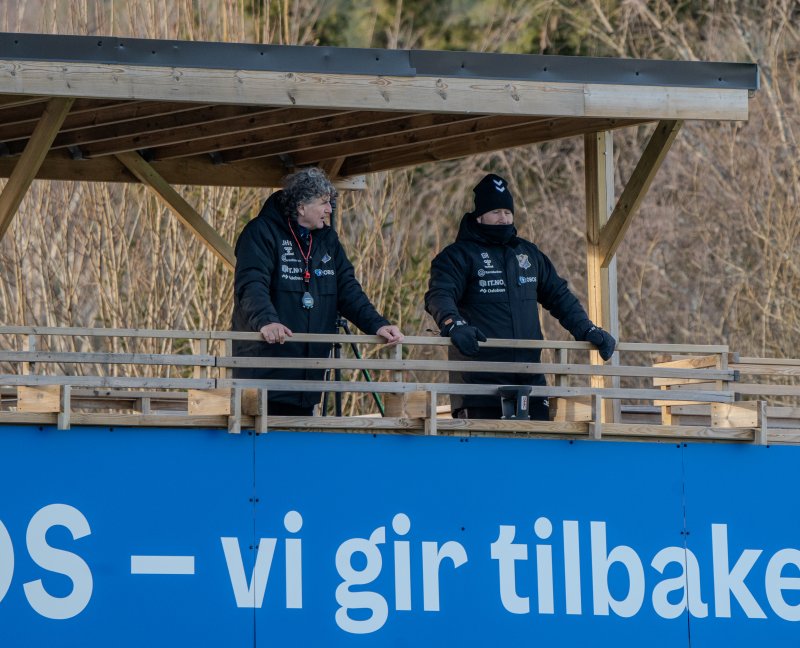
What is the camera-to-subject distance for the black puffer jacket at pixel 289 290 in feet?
34.2

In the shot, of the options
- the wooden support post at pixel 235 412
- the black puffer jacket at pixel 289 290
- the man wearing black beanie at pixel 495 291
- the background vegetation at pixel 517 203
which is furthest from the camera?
the background vegetation at pixel 517 203

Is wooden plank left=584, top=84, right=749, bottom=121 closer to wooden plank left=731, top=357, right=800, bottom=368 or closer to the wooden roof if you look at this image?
the wooden roof

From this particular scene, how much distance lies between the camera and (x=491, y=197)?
10891mm

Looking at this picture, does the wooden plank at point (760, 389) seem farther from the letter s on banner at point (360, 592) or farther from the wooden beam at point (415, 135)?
the letter s on banner at point (360, 592)

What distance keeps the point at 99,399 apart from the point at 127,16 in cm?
741

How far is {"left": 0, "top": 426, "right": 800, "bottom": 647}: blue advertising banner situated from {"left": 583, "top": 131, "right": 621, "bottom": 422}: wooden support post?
4.03 feet

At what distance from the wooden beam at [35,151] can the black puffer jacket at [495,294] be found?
2.30 m

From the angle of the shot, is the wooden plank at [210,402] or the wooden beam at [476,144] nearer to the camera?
the wooden plank at [210,402]

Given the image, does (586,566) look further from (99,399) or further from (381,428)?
(99,399)

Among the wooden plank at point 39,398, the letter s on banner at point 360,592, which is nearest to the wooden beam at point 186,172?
the wooden plank at point 39,398

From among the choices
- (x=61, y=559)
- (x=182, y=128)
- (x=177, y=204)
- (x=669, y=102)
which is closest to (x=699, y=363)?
(x=669, y=102)

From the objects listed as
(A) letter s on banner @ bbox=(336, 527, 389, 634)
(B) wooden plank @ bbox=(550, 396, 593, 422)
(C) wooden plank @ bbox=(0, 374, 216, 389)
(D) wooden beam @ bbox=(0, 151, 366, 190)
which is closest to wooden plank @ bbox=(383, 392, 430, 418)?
(A) letter s on banner @ bbox=(336, 527, 389, 634)

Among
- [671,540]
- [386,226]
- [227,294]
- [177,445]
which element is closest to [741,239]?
[386,226]

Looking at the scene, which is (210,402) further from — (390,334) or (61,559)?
(61,559)
